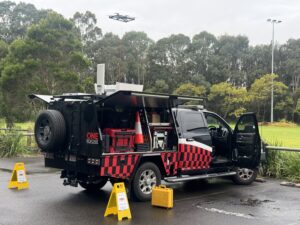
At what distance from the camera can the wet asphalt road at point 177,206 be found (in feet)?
23.3

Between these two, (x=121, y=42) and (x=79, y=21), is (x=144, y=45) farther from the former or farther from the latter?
(x=79, y=21)

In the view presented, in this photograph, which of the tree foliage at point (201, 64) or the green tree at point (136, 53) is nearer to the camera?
the tree foliage at point (201, 64)

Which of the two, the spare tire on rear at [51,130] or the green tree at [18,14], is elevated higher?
the green tree at [18,14]

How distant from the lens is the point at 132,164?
27.5 ft

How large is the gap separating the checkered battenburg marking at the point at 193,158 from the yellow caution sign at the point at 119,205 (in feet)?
7.83

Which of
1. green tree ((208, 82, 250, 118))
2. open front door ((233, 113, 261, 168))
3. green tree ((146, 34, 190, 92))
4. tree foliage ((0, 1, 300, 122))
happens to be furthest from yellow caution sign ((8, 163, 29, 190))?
green tree ((146, 34, 190, 92))

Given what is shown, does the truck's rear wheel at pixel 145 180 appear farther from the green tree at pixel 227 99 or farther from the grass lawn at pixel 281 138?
the green tree at pixel 227 99

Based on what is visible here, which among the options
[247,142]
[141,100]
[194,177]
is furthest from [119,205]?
[247,142]

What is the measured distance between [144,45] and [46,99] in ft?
205

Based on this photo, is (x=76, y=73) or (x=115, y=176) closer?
(x=115, y=176)

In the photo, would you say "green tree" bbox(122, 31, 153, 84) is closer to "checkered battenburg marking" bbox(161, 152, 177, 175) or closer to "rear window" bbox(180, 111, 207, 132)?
"rear window" bbox(180, 111, 207, 132)

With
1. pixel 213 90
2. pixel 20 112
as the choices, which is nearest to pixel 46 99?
pixel 20 112

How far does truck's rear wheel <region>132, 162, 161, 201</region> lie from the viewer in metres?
8.45

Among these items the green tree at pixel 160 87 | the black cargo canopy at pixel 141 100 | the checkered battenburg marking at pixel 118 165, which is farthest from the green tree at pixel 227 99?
the checkered battenburg marking at pixel 118 165
